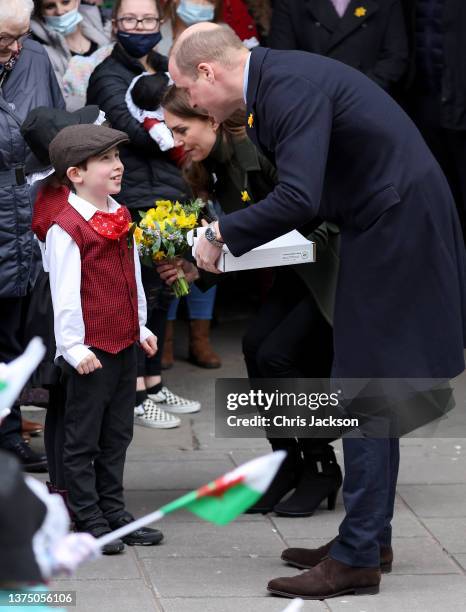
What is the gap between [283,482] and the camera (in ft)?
18.1

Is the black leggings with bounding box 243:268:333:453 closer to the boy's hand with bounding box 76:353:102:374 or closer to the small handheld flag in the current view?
the boy's hand with bounding box 76:353:102:374

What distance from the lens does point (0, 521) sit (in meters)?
2.47

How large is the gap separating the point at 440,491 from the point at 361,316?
157 cm

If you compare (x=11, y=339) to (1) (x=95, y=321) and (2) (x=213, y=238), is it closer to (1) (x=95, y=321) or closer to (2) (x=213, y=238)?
(1) (x=95, y=321)

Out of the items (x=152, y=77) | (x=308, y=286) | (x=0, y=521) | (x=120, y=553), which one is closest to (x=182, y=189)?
(x=152, y=77)

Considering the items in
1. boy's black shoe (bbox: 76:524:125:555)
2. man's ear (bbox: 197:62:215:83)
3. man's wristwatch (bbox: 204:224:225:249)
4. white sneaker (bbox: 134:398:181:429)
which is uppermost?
man's ear (bbox: 197:62:215:83)

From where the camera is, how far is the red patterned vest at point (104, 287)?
15.9ft

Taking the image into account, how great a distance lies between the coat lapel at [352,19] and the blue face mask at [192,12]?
0.70 meters

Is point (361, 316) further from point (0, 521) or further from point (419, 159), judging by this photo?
point (0, 521)

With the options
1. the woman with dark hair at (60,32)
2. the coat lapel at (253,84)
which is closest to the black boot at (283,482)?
the coat lapel at (253,84)

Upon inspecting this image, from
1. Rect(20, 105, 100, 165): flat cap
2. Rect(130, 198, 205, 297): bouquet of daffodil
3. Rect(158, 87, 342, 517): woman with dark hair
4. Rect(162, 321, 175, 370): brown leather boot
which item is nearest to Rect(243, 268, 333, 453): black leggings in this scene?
Rect(158, 87, 342, 517): woman with dark hair

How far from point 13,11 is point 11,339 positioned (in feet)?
4.67

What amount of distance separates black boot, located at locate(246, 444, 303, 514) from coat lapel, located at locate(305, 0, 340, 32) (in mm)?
2890

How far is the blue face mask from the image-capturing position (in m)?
7.34
